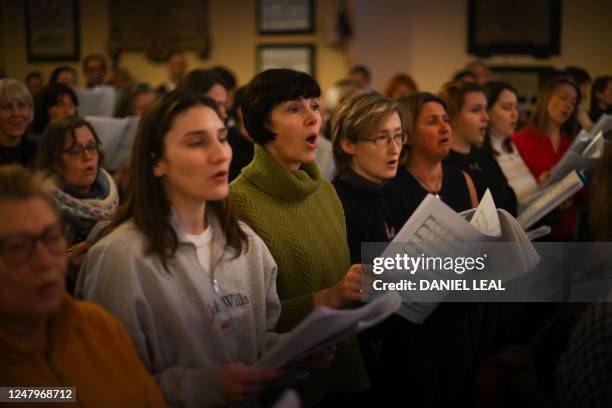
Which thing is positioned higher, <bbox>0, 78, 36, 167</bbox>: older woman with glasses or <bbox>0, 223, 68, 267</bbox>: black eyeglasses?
<bbox>0, 78, 36, 167</bbox>: older woman with glasses

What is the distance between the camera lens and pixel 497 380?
1817 millimetres

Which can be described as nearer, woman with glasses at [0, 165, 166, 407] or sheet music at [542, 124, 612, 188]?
woman with glasses at [0, 165, 166, 407]

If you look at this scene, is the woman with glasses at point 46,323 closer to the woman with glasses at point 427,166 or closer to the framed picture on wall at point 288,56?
the woman with glasses at point 427,166

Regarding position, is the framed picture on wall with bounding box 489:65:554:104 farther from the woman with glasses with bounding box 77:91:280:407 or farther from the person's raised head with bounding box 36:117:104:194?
the woman with glasses with bounding box 77:91:280:407

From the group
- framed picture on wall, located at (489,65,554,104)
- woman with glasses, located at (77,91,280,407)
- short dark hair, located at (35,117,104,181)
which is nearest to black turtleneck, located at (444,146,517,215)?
short dark hair, located at (35,117,104,181)

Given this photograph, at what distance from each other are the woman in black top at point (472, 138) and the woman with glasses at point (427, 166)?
35 centimetres

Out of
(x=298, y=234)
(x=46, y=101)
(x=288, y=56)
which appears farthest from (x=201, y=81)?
(x=288, y=56)

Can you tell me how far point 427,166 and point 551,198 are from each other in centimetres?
56

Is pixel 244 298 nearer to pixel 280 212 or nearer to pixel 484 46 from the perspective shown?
pixel 280 212

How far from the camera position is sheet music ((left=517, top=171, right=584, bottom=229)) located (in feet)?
9.68

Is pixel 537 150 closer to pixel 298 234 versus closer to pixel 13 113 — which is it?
pixel 298 234

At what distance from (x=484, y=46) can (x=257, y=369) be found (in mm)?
5481

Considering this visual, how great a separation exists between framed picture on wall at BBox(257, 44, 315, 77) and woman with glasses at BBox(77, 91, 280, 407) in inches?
258

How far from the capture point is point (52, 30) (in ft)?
27.1
